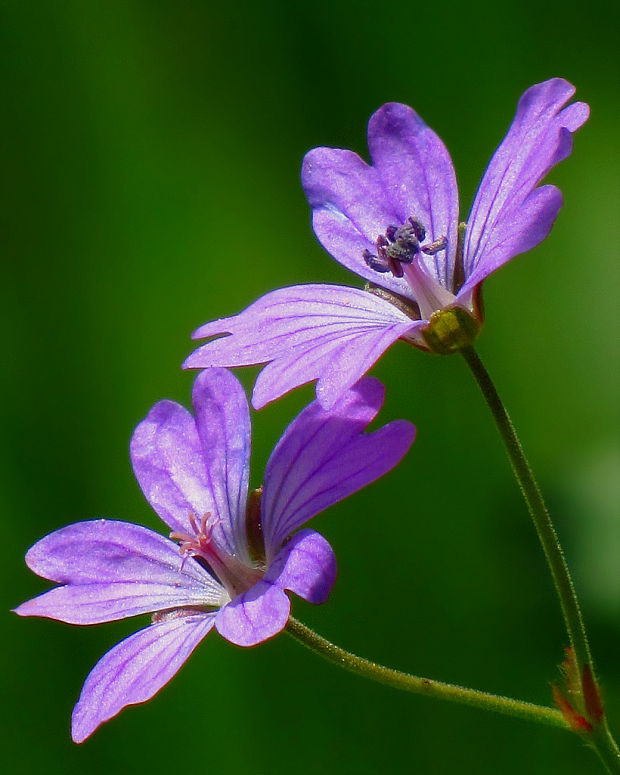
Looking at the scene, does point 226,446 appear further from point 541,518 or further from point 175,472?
point 541,518

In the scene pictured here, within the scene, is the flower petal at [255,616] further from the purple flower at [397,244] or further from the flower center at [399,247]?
the flower center at [399,247]

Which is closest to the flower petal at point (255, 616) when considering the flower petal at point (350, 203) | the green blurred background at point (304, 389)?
the flower petal at point (350, 203)

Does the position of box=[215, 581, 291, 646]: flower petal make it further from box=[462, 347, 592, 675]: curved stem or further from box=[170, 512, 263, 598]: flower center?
box=[462, 347, 592, 675]: curved stem

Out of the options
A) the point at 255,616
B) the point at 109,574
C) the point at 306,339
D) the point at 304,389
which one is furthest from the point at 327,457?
the point at 304,389

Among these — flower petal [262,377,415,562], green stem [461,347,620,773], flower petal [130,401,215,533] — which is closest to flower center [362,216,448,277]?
flower petal [262,377,415,562]

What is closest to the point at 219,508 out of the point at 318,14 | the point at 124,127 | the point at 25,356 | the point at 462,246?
the point at 462,246
